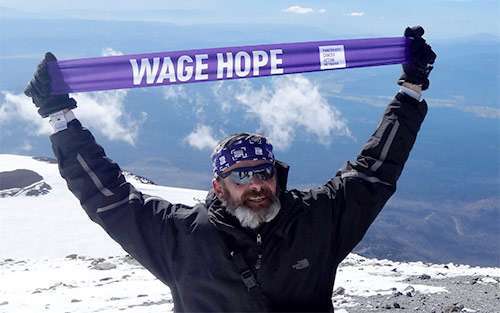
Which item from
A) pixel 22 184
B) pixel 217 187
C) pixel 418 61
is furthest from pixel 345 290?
pixel 22 184

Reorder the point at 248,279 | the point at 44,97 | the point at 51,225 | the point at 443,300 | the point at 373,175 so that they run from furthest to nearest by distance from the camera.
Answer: the point at 51,225 < the point at 443,300 < the point at 44,97 < the point at 373,175 < the point at 248,279

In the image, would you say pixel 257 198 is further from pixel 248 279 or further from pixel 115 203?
pixel 115 203

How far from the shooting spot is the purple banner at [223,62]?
21.6ft

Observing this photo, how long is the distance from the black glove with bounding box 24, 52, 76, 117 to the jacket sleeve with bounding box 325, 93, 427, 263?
2.14m

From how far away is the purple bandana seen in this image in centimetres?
505

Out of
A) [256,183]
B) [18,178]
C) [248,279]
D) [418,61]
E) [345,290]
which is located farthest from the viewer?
[18,178]

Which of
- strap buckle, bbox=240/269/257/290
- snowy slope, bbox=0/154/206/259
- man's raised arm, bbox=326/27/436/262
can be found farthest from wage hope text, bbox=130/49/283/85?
snowy slope, bbox=0/154/206/259

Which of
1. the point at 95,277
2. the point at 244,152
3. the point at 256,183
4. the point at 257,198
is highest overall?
the point at 244,152

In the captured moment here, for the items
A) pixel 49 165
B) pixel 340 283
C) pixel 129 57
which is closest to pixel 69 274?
pixel 340 283

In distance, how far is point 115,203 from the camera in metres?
5.17

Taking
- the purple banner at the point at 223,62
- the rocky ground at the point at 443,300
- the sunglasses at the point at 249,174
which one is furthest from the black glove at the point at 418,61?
the rocky ground at the point at 443,300

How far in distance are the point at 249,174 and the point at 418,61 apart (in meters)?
2.01

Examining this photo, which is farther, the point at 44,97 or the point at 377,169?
the point at 44,97

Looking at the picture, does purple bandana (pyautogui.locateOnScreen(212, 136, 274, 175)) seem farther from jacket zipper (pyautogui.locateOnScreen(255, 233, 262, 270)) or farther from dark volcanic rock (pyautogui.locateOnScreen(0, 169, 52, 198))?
dark volcanic rock (pyautogui.locateOnScreen(0, 169, 52, 198))
